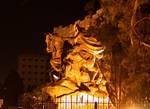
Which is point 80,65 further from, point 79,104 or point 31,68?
point 31,68

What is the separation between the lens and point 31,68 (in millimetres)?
31312

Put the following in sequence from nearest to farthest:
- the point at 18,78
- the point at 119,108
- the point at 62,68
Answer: the point at 119,108 < the point at 62,68 < the point at 18,78

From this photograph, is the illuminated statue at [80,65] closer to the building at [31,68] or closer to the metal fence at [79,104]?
the metal fence at [79,104]

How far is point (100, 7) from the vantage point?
21.7 metres

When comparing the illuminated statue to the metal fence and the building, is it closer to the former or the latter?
Result: the metal fence

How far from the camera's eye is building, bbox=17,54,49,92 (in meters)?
29.5

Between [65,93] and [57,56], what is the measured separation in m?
1.62

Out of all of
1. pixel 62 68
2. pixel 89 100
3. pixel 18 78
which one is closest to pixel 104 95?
pixel 89 100

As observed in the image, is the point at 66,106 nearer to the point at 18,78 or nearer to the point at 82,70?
the point at 82,70

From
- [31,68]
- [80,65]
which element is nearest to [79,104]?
[80,65]

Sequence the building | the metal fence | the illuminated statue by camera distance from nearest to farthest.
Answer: the metal fence < the illuminated statue < the building

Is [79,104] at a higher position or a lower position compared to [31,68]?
lower

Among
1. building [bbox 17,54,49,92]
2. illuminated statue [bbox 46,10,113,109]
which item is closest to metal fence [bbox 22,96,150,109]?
illuminated statue [bbox 46,10,113,109]

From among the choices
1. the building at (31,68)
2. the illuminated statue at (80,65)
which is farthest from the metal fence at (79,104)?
the building at (31,68)
